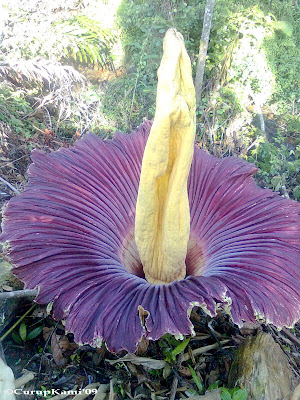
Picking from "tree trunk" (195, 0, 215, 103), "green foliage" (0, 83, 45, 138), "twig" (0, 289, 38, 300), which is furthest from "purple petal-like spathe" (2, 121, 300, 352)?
"tree trunk" (195, 0, 215, 103)

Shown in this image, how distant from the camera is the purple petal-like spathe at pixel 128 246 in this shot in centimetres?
127

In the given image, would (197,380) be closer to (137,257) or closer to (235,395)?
(235,395)

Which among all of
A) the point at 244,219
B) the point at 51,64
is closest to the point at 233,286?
the point at 244,219

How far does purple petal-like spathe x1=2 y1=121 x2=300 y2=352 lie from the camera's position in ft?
4.15

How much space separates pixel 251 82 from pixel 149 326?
3364mm

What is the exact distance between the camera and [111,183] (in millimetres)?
1927

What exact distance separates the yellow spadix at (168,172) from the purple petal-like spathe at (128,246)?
16cm

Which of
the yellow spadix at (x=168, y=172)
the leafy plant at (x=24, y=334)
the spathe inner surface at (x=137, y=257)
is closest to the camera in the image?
the yellow spadix at (x=168, y=172)

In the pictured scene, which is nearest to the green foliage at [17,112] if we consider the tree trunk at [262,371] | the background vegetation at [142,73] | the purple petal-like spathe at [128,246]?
the background vegetation at [142,73]

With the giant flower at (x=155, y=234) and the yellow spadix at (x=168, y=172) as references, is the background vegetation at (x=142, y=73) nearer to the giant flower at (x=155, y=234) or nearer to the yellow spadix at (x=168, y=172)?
the giant flower at (x=155, y=234)

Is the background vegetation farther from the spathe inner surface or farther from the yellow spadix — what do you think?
the yellow spadix

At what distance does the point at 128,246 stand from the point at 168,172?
636mm

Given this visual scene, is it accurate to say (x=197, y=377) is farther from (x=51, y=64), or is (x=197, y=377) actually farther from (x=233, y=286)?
(x=51, y=64)

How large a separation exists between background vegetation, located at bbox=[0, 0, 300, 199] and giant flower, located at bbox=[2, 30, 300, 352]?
3.24ft
